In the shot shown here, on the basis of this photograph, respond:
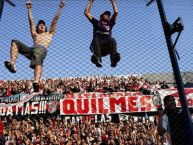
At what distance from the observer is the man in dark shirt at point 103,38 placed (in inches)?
229

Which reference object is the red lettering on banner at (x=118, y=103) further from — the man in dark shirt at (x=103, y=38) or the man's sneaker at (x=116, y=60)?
the man's sneaker at (x=116, y=60)

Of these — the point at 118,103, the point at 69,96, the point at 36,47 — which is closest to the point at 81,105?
the point at 69,96

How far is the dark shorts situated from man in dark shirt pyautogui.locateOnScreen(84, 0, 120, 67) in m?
0.82

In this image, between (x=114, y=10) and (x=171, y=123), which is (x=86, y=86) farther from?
(x=171, y=123)

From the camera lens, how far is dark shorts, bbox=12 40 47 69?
5515mm

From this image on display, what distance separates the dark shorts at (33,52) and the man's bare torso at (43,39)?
0.11 m

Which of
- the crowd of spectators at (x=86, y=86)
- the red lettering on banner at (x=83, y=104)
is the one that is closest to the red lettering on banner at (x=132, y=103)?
the crowd of spectators at (x=86, y=86)

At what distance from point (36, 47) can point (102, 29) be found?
1163 mm

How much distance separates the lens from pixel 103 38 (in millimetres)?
5977

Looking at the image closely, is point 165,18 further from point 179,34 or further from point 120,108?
point 120,108

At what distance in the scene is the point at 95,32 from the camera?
6008 millimetres

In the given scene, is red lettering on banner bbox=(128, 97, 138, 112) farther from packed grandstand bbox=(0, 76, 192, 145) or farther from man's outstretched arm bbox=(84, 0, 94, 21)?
man's outstretched arm bbox=(84, 0, 94, 21)

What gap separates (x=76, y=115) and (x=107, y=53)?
9632mm

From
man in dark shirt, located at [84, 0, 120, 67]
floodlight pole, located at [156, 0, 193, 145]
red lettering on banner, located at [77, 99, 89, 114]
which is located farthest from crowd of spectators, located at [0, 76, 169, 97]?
floodlight pole, located at [156, 0, 193, 145]
